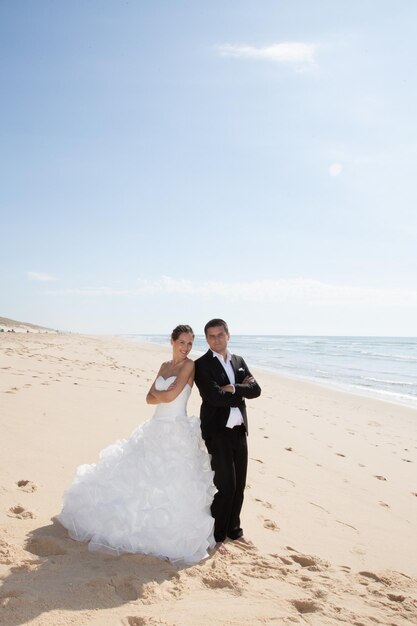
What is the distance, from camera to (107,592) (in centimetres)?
315

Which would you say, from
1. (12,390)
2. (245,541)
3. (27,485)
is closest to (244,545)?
(245,541)

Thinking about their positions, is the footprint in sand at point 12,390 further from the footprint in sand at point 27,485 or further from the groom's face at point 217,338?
the groom's face at point 217,338

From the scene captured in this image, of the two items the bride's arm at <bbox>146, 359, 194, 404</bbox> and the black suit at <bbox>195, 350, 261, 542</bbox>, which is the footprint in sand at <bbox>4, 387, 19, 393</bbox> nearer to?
the bride's arm at <bbox>146, 359, 194, 404</bbox>

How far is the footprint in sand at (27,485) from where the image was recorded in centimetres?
477

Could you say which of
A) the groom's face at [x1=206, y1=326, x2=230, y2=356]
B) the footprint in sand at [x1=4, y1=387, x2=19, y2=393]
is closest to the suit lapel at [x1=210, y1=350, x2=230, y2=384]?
the groom's face at [x1=206, y1=326, x2=230, y2=356]

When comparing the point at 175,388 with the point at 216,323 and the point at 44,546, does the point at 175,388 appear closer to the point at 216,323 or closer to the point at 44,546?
the point at 216,323

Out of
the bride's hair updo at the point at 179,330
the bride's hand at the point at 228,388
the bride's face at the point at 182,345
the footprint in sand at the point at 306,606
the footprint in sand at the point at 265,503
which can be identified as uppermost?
the bride's hair updo at the point at 179,330

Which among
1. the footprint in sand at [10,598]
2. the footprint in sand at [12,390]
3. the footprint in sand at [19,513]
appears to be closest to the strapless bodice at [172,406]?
the footprint in sand at [19,513]

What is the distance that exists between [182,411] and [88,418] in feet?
13.3

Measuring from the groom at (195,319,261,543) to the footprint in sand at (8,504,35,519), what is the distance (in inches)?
71.0

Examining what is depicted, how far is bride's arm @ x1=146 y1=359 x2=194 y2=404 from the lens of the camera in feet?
13.9

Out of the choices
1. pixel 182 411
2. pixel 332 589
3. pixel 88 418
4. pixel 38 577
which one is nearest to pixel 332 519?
pixel 332 589

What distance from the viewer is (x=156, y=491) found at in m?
3.90

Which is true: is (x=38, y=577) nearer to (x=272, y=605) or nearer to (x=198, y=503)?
(x=198, y=503)
